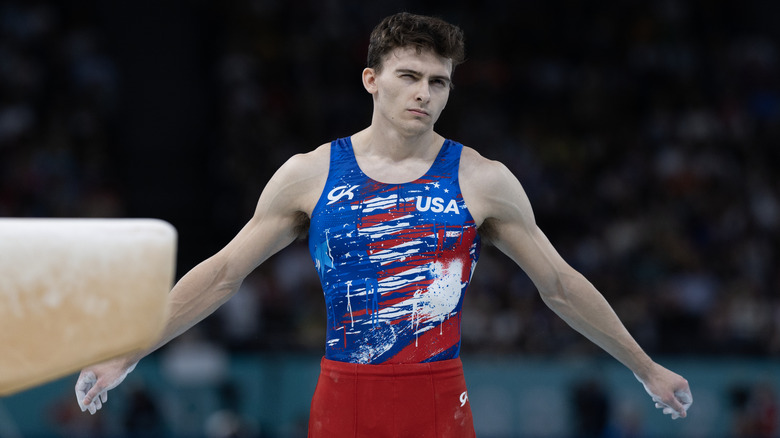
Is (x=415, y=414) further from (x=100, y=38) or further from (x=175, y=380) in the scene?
(x=100, y=38)

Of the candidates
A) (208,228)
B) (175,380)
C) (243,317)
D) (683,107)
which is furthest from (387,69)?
(683,107)

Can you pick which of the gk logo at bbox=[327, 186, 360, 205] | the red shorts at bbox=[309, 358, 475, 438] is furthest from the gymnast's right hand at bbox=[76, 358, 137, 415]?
the gk logo at bbox=[327, 186, 360, 205]

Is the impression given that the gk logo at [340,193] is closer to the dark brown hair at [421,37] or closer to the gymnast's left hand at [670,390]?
the dark brown hair at [421,37]

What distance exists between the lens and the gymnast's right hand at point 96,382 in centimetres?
327

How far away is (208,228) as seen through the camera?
11.2 metres

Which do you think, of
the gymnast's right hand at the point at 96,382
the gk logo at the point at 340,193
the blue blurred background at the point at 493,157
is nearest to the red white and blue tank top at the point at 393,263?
the gk logo at the point at 340,193

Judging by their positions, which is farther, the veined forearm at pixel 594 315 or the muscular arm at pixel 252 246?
the veined forearm at pixel 594 315

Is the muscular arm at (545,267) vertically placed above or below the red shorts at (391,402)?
above

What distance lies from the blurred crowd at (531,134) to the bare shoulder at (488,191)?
5.35 meters

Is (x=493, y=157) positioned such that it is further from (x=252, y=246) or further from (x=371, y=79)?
(x=252, y=246)

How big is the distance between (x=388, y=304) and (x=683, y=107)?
30.9 ft

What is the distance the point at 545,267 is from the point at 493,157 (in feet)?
26.5

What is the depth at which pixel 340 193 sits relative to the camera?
336 cm

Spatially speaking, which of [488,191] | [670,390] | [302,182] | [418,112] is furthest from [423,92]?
[670,390]
